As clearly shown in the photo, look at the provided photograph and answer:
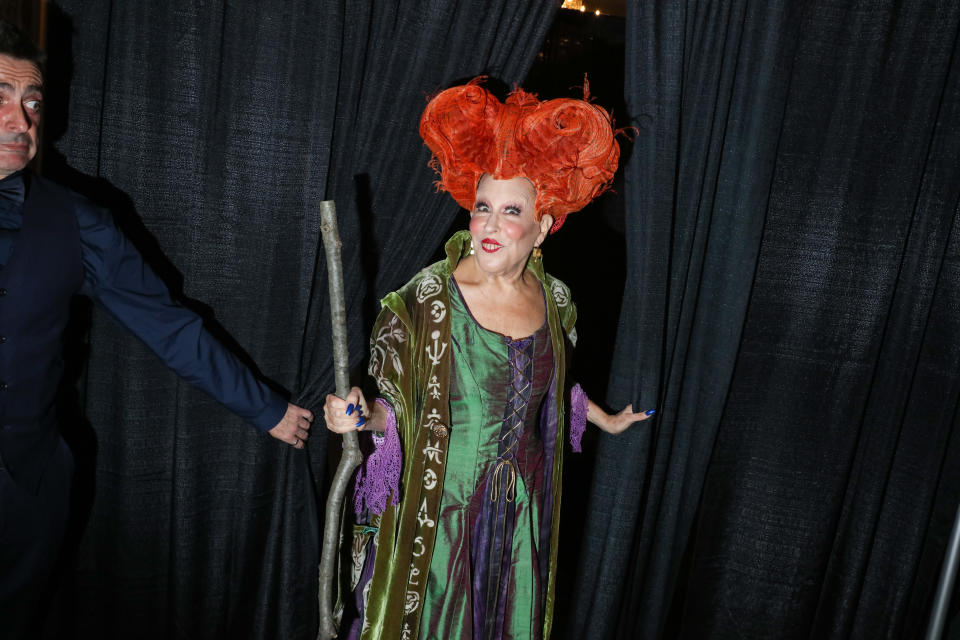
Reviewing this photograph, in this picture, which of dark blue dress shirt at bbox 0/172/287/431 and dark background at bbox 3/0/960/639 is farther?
dark background at bbox 3/0/960/639

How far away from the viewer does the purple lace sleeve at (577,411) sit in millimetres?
2178

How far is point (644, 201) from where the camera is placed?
2316 mm

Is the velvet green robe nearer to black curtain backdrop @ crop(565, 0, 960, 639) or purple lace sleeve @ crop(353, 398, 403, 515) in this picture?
purple lace sleeve @ crop(353, 398, 403, 515)

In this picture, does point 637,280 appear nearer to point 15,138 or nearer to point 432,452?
point 432,452

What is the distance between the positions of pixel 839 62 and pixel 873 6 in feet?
0.63

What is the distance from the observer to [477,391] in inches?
74.7

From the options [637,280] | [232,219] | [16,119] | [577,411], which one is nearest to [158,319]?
[232,219]

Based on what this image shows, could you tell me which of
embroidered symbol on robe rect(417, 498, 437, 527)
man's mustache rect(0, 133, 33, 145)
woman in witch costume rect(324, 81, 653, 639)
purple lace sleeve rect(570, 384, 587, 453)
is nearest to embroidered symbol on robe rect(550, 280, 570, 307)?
woman in witch costume rect(324, 81, 653, 639)

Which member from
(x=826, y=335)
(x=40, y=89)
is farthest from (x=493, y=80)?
(x=826, y=335)

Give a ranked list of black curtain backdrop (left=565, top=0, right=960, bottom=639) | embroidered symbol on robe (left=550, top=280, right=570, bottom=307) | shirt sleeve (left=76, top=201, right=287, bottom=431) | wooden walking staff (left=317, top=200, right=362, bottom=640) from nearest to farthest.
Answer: wooden walking staff (left=317, top=200, right=362, bottom=640), shirt sleeve (left=76, top=201, right=287, bottom=431), embroidered symbol on robe (left=550, top=280, right=570, bottom=307), black curtain backdrop (left=565, top=0, right=960, bottom=639)

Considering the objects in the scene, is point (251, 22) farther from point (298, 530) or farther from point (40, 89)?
point (298, 530)

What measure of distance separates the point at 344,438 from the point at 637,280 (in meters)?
1.14

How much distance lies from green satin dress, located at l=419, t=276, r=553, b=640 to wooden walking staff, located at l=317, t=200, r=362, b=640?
0.37 m

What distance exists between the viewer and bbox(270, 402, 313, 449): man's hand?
196 centimetres
